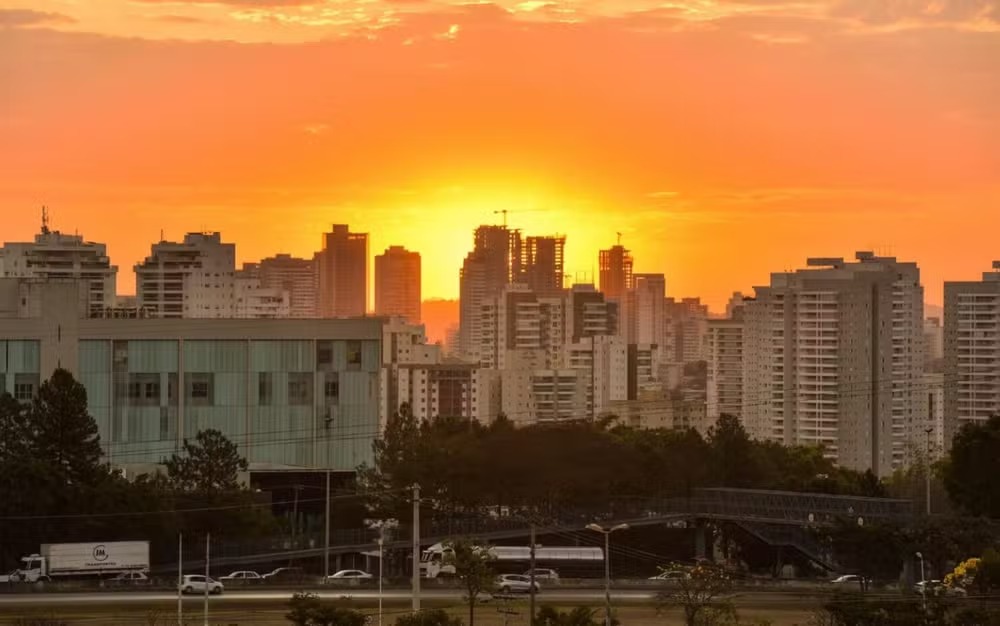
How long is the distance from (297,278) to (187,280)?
136 feet

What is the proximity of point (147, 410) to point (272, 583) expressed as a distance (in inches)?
639

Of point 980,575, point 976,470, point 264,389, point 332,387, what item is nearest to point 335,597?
point 980,575

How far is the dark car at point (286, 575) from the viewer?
116 ft

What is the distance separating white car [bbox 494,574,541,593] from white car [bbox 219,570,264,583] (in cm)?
425

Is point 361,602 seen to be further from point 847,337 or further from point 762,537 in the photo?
point 847,337

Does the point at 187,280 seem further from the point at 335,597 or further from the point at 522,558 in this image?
the point at 335,597

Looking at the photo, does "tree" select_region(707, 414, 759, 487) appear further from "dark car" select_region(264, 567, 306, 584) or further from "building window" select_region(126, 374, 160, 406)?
"building window" select_region(126, 374, 160, 406)

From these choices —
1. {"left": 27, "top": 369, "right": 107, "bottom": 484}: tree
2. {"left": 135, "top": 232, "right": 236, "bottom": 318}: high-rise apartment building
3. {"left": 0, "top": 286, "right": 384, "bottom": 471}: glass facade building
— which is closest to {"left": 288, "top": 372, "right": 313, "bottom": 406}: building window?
{"left": 0, "top": 286, "right": 384, "bottom": 471}: glass facade building

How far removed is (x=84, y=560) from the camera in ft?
117

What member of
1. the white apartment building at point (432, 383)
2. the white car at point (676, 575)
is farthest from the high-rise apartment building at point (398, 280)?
the white car at point (676, 575)

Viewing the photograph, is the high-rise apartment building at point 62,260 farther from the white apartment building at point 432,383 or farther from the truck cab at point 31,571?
the truck cab at point 31,571

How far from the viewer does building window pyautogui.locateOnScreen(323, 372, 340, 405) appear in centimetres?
5134

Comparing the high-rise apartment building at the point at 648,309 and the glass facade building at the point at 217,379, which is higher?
the high-rise apartment building at the point at 648,309

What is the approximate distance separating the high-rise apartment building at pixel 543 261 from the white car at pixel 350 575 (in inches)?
4571
